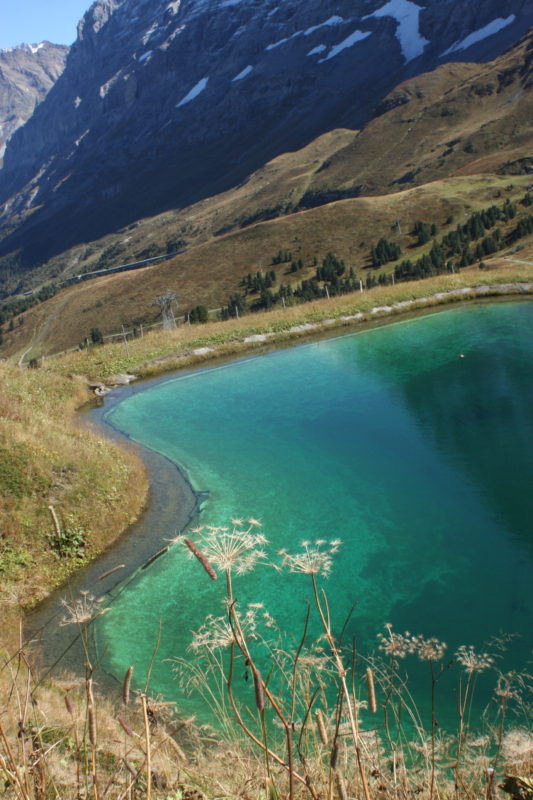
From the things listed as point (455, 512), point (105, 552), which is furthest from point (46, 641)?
point (455, 512)

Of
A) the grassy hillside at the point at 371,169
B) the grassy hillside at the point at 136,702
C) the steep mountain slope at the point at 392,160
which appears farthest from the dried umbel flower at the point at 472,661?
the steep mountain slope at the point at 392,160

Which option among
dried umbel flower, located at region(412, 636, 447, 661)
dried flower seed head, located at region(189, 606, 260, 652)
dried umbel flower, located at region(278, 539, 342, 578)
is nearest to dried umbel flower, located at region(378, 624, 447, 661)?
dried umbel flower, located at region(412, 636, 447, 661)

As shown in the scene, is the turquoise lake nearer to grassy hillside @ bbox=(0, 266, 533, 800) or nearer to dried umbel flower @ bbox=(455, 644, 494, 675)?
grassy hillside @ bbox=(0, 266, 533, 800)

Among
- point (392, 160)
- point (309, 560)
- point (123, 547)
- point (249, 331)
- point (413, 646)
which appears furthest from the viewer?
point (392, 160)

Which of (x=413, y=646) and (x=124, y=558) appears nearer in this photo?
(x=413, y=646)

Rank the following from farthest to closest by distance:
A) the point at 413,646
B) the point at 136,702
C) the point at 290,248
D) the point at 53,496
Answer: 1. the point at 290,248
2. the point at 53,496
3. the point at 413,646
4. the point at 136,702

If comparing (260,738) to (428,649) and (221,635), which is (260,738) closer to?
(221,635)

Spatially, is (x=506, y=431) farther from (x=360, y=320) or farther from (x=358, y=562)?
(x=360, y=320)

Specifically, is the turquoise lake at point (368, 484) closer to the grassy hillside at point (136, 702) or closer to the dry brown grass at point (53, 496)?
the grassy hillside at point (136, 702)

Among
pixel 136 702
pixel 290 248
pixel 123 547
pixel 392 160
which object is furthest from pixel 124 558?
pixel 392 160
